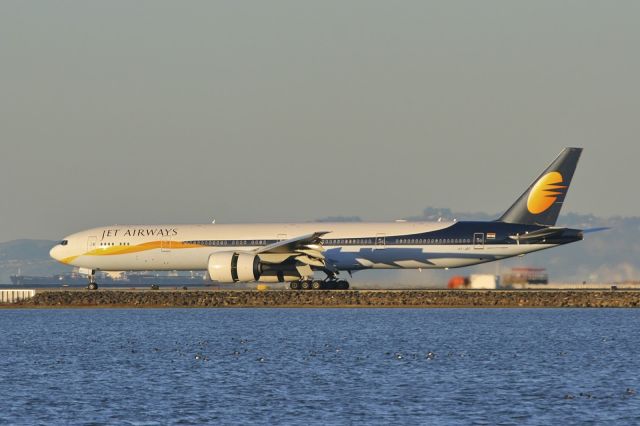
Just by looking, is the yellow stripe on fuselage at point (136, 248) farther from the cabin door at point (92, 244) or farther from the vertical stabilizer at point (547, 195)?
the vertical stabilizer at point (547, 195)

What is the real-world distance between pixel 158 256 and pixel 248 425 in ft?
171

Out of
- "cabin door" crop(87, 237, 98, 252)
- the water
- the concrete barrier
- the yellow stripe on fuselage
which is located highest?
"cabin door" crop(87, 237, 98, 252)

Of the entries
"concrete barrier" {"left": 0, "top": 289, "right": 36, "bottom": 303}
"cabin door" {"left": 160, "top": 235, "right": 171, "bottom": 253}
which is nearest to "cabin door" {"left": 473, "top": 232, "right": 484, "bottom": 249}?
"cabin door" {"left": 160, "top": 235, "right": 171, "bottom": 253}

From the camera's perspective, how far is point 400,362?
150ft

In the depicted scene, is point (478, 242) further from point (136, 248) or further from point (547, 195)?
point (136, 248)

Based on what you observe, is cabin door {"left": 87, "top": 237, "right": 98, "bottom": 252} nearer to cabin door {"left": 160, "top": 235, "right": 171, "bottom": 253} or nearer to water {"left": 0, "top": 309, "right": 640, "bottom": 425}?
cabin door {"left": 160, "top": 235, "right": 171, "bottom": 253}

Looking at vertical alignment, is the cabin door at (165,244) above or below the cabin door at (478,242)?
above

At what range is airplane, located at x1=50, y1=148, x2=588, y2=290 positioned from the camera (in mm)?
75062

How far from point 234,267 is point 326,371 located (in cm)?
3248

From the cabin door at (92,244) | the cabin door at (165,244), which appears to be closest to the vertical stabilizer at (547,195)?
the cabin door at (165,244)

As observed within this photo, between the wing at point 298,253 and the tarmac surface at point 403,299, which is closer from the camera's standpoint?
the wing at point 298,253

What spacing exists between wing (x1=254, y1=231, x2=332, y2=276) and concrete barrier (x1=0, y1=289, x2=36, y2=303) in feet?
63.5

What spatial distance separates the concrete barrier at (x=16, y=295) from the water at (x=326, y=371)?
1430 cm

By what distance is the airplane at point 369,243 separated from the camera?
75.1 meters
